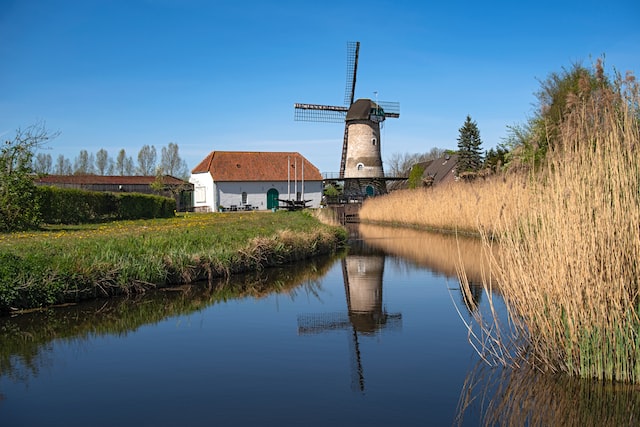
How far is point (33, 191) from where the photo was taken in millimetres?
17750

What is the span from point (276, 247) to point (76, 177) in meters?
39.7

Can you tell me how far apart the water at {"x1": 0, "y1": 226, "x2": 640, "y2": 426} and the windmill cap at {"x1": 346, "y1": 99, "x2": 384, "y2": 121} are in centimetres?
3432

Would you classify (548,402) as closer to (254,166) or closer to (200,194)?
(254,166)

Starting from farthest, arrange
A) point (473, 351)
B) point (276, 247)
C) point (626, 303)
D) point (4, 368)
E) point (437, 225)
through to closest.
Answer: point (437, 225) → point (276, 247) → point (473, 351) → point (4, 368) → point (626, 303)

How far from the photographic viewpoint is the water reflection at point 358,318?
682cm

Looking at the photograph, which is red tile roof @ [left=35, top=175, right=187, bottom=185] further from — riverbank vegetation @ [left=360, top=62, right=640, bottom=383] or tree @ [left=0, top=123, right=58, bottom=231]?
riverbank vegetation @ [left=360, top=62, right=640, bottom=383]

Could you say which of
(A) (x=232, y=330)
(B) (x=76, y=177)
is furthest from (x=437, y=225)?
(B) (x=76, y=177)

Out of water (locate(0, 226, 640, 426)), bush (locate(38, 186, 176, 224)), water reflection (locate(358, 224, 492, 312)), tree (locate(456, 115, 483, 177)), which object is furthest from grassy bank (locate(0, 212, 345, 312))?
tree (locate(456, 115, 483, 177))

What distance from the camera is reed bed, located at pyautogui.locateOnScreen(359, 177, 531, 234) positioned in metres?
18.8

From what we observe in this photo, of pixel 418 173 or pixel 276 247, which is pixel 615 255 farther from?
pixel 418 173

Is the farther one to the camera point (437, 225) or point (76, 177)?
point (76, 177)

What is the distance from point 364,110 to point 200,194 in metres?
14.2

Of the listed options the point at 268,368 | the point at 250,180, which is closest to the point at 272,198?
the point at 250,180

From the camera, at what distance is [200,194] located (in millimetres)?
47781
